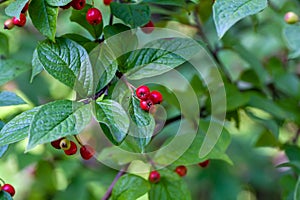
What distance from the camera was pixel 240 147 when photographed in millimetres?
2271

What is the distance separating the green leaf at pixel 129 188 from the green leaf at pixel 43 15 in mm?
299

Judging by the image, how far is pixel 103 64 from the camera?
0.77m

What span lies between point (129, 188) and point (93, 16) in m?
0.31

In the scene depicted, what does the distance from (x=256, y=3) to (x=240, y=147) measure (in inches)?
63.1

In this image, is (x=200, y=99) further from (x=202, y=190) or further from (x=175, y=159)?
(x=202, y=190)

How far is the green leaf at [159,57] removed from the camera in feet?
2.53

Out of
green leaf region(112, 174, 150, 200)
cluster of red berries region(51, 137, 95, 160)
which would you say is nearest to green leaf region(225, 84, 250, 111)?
green leaf region(112, 174, 150, 200)

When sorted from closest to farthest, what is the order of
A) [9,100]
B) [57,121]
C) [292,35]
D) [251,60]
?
[57,121], [9,100], [292,35], [251,60]

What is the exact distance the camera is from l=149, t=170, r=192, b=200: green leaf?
93 cm

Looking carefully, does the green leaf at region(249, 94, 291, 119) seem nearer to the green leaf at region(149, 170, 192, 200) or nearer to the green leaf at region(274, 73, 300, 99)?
the green leaf at region(274, 73, 300, 99)

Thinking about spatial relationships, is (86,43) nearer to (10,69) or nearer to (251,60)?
(10,69)

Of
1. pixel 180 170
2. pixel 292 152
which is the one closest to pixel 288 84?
pixel 292 152

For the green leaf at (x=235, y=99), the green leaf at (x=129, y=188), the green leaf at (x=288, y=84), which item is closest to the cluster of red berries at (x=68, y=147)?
the green leaf at (x=129, y=188)

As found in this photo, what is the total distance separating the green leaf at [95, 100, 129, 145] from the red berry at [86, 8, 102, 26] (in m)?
0.19
